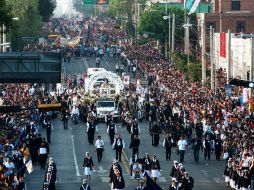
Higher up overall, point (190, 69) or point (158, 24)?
point (158, 24)

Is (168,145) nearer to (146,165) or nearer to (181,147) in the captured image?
(181,147)

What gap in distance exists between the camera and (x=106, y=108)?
74.0 meters

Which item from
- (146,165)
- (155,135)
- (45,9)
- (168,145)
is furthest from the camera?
(45,9)

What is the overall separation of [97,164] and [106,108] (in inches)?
798

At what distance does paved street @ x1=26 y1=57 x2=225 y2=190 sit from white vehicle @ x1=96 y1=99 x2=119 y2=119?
134 centimetres

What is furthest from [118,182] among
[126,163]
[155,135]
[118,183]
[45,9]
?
[45,9]

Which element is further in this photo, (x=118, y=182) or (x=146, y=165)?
(x=146, y=165)

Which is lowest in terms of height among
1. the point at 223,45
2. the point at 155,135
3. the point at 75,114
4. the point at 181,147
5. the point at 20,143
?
the point at 75,114

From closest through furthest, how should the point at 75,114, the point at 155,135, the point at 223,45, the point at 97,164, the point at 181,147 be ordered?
the point at 97,164 < the point at 181,147 < the point at 155,135 < the point at 75,114 < the point at 223,45

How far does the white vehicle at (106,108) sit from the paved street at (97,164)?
4.38 feet

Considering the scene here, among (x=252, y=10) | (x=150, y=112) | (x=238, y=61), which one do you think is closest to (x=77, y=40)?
(x=252, y=10)

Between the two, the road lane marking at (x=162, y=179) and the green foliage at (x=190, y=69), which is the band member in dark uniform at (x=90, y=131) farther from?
the green foliage at (x=190, y=69)

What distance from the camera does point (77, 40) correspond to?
14425 cm

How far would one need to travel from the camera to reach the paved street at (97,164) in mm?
47812
